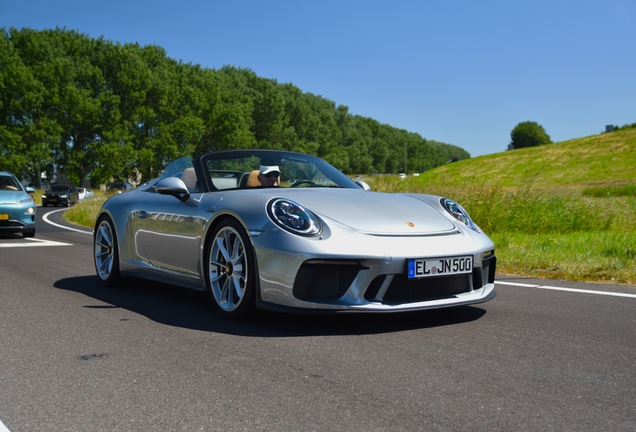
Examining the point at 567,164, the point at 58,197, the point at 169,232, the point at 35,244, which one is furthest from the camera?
the point at 567,164

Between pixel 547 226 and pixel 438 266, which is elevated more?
pixel 438 266

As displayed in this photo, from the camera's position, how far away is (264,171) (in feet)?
19.2

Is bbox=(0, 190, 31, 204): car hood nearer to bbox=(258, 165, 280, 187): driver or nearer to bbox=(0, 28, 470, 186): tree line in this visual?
bbox=(258, 165, 280, 187): driver

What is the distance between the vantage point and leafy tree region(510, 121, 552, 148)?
136 meters

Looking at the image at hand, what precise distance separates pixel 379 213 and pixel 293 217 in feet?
1.96

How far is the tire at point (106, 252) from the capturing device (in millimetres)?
6766

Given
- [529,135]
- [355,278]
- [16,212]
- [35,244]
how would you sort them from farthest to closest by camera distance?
[529,135], [16,212], [35,244], [355,278]

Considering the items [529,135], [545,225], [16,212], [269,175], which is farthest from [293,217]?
[529,135]

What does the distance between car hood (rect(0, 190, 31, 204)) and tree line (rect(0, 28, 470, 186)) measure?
47.8 metres

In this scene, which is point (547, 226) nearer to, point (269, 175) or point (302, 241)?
point (269, 175)

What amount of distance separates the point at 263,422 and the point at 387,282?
1.73 meters

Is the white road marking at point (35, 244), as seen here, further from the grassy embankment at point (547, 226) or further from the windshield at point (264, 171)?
the windshield at point (264, 171)

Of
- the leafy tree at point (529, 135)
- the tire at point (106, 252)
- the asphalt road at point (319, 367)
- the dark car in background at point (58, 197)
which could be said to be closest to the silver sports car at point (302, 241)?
the asphalt road at point (319, 367)

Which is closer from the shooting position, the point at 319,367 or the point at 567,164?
the point at 319,367
